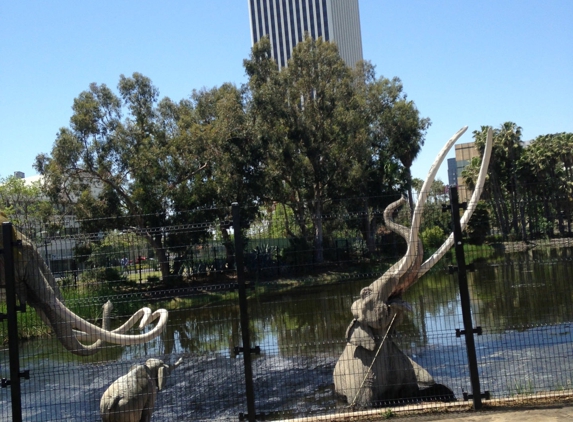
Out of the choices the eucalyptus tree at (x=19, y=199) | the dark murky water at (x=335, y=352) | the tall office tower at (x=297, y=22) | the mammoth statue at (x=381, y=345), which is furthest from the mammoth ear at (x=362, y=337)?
the tall office tower at (x=297, y=22)

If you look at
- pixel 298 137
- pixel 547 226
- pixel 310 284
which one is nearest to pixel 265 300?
pixel 310 284

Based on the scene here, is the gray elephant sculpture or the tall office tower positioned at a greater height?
the tall office tower

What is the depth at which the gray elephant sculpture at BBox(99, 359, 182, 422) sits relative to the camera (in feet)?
23.2

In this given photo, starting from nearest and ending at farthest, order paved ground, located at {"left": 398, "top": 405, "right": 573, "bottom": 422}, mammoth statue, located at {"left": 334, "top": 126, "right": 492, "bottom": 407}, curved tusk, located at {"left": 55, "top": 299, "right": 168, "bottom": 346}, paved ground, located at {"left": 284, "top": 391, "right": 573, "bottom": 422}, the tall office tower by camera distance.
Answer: paved ground, located at {"left": 398, "top": 405, "right": 573, "bottom": 422} → paved ground, located at {"left": 284, "top": 391, "right": 573, "bottom": 422} → curved tusk, located at {"left": 55, "top": 299, "right": 168, "bottom": 346} → mammoth statue, located at {"left": 334, "top": 126, "right": 492, "bottom": 407} → the tall office tower

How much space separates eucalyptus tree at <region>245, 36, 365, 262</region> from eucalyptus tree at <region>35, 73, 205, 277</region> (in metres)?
4.88

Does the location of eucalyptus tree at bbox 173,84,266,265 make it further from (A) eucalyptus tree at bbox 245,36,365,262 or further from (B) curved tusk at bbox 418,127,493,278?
(B) curved tusk at bbox 418,127,493,278

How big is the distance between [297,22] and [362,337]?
114 metres

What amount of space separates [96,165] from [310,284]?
27.6 m

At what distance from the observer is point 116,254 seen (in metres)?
6.94

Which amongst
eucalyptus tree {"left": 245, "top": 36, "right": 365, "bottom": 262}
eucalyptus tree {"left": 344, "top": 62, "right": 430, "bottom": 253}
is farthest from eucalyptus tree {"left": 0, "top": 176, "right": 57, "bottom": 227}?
eucalyptus tree {"left": 344, "top": 62, "right": 430, "bottom": 253}

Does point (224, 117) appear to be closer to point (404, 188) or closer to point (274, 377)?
point (404, 188)

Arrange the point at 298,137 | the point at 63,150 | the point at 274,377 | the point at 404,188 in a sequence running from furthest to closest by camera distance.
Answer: the point at 404,188 < the point at 298,137 < the point at 63,150 < the point at 274,377

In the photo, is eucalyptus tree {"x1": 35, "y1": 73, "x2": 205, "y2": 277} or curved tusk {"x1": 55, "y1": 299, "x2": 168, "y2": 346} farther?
eucalyptus tree {"x1": 35, "y1": 73, "x2": 205, "y2": 277}

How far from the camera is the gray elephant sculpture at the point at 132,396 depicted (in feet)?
23.2
